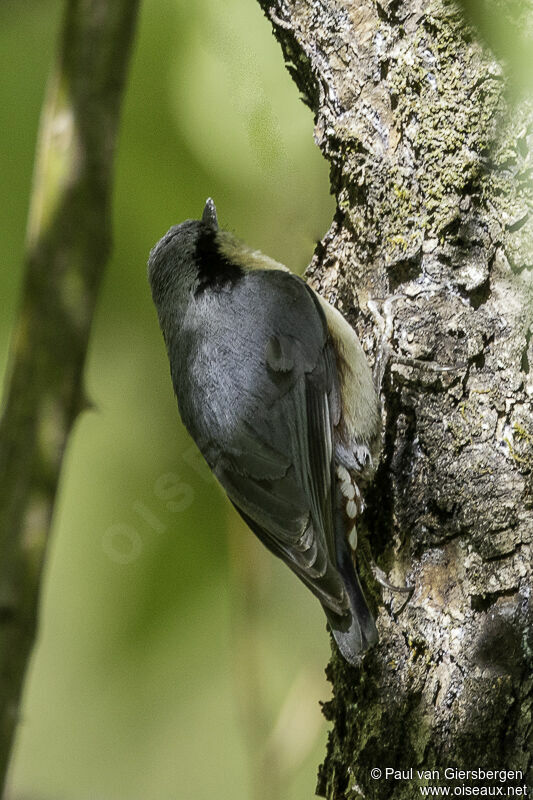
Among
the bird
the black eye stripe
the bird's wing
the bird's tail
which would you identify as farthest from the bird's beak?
the bird's tail

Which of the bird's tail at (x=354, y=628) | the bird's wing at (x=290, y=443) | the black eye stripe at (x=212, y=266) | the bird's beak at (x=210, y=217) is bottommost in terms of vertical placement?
the bird's tail at (x=354, y=628)

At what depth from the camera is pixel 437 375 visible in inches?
72.3

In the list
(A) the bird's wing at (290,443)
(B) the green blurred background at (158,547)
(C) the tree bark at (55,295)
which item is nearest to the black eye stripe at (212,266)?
(A) the bird's wing at (290,443)

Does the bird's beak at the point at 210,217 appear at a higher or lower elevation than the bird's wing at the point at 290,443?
higher

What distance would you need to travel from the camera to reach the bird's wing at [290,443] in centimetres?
186

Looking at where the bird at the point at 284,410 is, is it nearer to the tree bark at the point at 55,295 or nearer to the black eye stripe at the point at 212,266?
the black eye stripe at the point at 212,266

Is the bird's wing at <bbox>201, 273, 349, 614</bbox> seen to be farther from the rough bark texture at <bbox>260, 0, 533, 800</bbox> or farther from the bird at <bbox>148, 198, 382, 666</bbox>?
the rough bark texture at <bbox>260, 0, 533, 800</bbox>

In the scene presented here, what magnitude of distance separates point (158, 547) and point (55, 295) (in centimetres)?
107

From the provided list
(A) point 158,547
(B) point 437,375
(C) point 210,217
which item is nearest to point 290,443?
(B) point 437,375

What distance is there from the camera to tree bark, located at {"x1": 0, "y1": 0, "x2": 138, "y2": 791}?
2020 mm

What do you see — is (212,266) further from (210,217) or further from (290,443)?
(290,443)

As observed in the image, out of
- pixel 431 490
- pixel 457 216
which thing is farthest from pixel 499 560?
pixel 457 216

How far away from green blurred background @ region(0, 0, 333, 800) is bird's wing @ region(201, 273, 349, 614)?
802 millimetres

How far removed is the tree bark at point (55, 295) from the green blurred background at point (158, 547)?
573 millimetres
